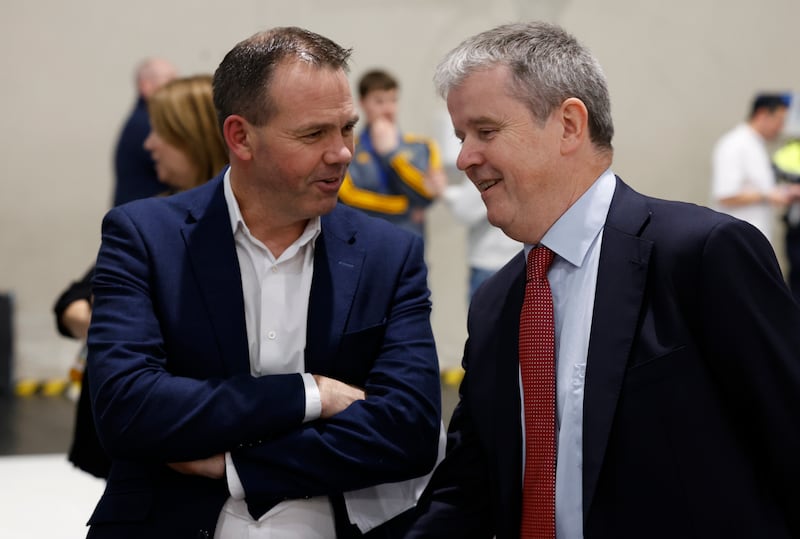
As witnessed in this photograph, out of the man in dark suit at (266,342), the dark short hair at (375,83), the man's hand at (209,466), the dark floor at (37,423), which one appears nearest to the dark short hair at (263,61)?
the man in dark suit at (266,342)

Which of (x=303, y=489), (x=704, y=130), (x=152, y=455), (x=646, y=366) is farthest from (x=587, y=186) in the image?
(x=704, y=130)

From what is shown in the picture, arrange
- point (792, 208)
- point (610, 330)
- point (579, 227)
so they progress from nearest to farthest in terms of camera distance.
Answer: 1. point (610, 330)
2. point (579, 227)
3. point (792, 208)

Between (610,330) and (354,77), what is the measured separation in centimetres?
641

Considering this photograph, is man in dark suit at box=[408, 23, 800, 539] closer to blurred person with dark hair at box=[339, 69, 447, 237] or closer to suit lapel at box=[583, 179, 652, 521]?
suit lapel at box=[583, 179, 652, 521]

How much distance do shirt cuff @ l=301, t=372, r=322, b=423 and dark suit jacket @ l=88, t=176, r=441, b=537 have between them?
16mm

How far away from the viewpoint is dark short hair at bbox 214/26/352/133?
2.15m

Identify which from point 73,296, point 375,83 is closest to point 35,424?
point 375,83

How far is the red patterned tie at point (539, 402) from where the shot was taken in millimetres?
1926

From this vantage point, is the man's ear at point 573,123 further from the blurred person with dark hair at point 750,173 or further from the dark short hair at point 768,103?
the dark short hair at point 768,103

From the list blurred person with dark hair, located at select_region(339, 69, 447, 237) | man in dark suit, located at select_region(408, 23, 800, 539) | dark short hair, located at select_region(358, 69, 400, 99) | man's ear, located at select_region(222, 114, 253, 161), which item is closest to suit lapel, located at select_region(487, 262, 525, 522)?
man in dark suit, located at select_region(408, 23, 800, 539)

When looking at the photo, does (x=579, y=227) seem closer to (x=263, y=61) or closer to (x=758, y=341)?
(x=758, y=341)

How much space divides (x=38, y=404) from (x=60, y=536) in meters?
4.25

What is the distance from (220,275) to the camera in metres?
2.17

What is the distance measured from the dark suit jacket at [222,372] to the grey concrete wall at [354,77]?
4997 millimetres
